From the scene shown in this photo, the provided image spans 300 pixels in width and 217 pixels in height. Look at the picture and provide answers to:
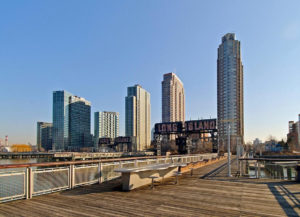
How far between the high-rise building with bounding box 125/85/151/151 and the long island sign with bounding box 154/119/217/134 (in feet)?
309

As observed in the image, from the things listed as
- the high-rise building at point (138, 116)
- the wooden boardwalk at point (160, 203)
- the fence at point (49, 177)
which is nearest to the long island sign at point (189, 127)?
the fence at point (49, 177)

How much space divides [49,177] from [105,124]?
177 metres

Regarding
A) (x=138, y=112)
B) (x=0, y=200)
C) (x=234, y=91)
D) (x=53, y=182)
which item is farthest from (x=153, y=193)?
(x=138, y=112)

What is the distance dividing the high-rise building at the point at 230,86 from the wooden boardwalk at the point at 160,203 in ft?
386

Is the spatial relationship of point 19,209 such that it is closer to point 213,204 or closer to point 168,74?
point 213,204

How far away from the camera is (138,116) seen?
6890 inches

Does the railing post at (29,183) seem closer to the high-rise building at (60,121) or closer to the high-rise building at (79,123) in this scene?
the high-rise building at (79,123)

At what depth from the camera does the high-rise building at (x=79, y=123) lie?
147250 millimetres

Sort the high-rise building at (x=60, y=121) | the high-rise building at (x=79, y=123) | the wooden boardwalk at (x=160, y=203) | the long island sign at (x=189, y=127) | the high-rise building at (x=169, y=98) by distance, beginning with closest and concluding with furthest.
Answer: the wooden boardwalk at (x=160, y=203), the long island sign at (x=189, y=127), the high-rise building at (x=60, y=121), the high-rise building at (x=79, y=123), the high-rise building at (x=169, y=98)

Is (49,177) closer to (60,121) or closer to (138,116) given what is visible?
(60,121)

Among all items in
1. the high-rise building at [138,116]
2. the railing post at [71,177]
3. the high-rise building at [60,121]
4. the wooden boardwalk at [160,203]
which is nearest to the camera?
the wooden boardwalk at [160,203]

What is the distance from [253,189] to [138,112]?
168016 millimetres

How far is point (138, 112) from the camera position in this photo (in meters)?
176

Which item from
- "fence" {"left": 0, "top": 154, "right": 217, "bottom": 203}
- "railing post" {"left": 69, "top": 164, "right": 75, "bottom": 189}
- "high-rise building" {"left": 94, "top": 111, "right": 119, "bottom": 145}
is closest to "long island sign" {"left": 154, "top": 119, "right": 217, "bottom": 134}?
"fence" {"left": 0, "top": 154, "right": 217, "bottom": 203}
